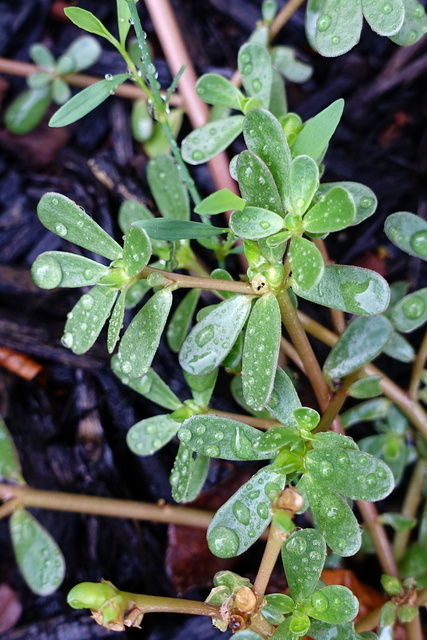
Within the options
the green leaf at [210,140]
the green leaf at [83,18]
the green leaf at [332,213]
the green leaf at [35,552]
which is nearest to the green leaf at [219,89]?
the green leaf at [210,140]

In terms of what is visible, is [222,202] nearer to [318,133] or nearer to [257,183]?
[257,183]

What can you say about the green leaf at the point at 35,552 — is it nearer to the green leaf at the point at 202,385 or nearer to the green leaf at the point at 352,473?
the green leaf at the point at 202,385

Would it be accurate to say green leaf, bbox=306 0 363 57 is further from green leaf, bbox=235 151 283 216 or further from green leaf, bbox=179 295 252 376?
green leaf, bbox=179 295 252 376

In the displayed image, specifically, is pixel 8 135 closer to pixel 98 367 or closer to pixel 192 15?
pixel 192 15

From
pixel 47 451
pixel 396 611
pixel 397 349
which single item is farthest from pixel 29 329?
pixel 396 611

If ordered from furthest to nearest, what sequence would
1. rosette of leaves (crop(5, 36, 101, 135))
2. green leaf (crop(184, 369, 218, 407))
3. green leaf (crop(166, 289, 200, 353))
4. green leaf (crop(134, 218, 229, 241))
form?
rosette of leaves (crop(5, 36, 101, 135))
green leaf (crop(166, 289, 200, 353))
green leaf (crop(184, 369, 218, 407))
green leaf (crop(134, 218, 229, 241))

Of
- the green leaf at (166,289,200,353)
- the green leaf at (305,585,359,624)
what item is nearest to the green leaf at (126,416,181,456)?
the green leaf at (166,289,200,353)
